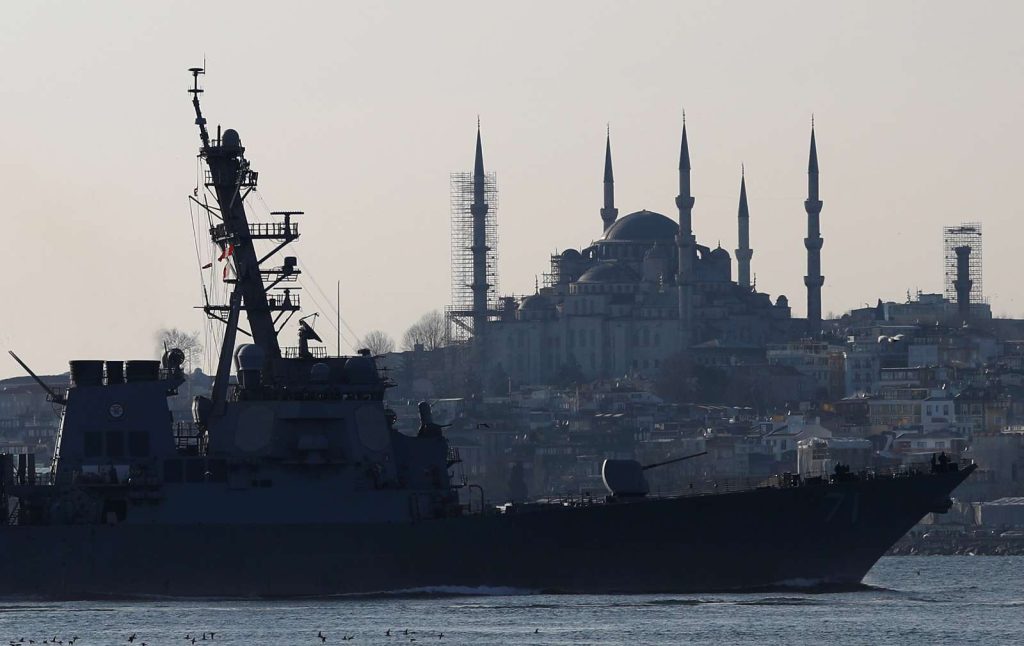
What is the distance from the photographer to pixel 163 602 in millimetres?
46844

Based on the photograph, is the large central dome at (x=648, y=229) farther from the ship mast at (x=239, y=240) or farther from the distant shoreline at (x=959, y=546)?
the ship mast at (x=239, y=240)

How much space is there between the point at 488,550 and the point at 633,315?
474 ft

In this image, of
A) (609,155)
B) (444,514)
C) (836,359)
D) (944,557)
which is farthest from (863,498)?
(609,155)

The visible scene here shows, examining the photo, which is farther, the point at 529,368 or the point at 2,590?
the point at 529,368

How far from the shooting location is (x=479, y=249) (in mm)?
175000

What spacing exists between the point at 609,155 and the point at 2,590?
15125 cm

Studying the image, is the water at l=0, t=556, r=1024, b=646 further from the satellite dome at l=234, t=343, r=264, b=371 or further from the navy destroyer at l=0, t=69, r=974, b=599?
the satellite dome at l=234, t=343, r=264, b=371

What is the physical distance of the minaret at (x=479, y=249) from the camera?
574 ft

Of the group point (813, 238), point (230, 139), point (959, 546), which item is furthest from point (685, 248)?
point (230, 139)

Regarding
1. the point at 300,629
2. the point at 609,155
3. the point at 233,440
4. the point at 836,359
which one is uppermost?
the point at 609,155

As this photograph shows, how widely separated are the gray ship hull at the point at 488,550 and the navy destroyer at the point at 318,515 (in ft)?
0.12

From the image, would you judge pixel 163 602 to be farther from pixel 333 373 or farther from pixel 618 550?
pixel 618 550

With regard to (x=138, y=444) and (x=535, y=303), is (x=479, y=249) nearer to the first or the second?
(x=535, y=303)

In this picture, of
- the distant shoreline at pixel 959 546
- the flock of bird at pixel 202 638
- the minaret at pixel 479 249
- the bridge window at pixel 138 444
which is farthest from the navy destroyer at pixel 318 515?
the minaret at pixel 479 249
